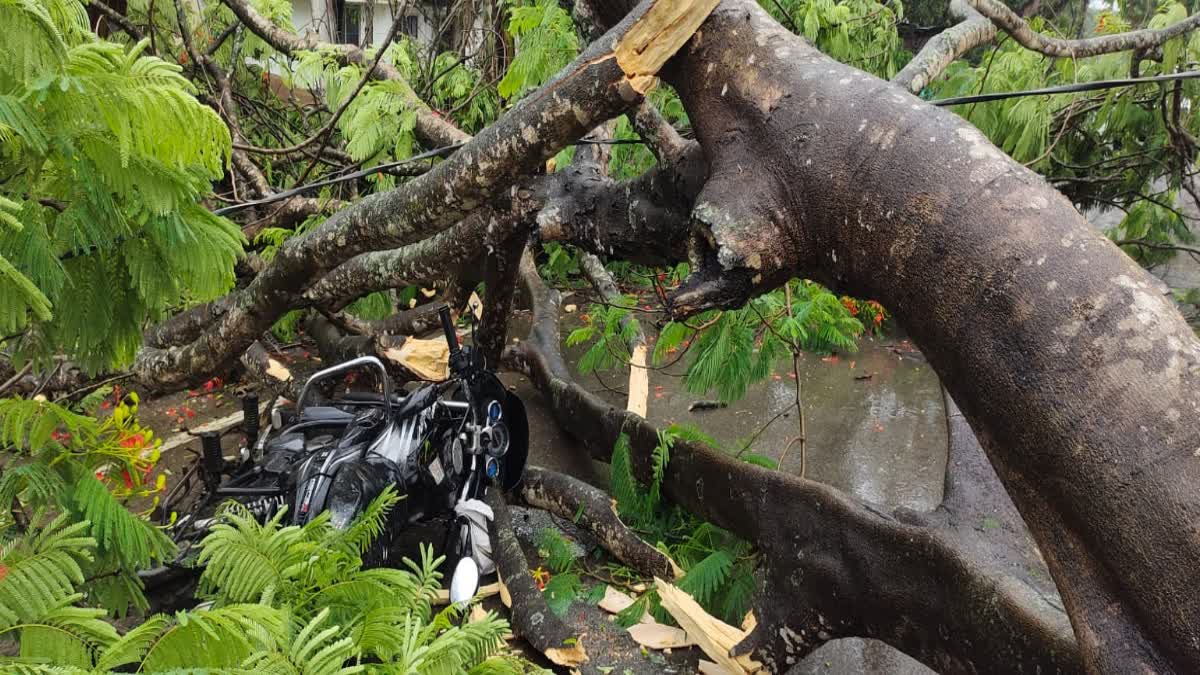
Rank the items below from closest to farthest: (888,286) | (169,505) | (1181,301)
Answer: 1. (888,286)
2. (169,505)
3. (1181,301)

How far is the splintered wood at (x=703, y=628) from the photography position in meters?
3.20

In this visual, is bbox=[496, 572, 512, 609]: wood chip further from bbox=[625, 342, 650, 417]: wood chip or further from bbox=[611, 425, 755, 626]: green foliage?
bbox=[625, 342, 650, 417]: wood chip

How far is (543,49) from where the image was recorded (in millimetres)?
4086

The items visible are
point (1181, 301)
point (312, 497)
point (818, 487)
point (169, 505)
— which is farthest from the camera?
point (1181, 301)

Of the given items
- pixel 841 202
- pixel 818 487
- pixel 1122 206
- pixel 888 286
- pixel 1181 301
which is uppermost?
pixel 841 202

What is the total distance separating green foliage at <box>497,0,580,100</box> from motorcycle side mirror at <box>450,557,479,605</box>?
2.45 meters

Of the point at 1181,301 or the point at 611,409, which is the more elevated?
the point at 611,409

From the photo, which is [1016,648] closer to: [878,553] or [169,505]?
[878,553]

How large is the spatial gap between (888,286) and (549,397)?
4029mm

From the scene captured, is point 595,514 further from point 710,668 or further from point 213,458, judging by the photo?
point 213,458

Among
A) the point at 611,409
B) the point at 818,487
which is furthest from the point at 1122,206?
the point at 818,487

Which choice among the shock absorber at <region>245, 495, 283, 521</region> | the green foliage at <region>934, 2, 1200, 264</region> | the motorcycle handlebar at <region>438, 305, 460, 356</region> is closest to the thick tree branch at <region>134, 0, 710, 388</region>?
the motorcycle handlebar at <region>438, 305, 460, 356</region>

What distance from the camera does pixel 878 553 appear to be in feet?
8.30

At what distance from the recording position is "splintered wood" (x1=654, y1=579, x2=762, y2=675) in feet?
10.5
